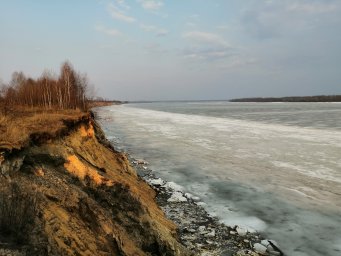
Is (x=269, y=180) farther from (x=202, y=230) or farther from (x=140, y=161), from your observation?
(x=140, y=161)

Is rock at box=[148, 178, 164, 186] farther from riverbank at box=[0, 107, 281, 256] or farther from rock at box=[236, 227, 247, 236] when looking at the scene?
rock at box=[236, 227, 247, 236]

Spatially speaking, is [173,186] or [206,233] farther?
[173,186]

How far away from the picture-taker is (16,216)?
3.94m

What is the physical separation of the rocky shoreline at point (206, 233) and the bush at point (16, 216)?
10.9 feet

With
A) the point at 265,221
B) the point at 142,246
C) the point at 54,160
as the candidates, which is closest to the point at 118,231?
the point at 142,246

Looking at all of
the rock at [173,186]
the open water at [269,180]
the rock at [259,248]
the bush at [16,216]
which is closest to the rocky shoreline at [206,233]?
the rock at [259,248]

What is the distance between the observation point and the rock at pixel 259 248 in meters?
6.48

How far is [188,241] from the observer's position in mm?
6773

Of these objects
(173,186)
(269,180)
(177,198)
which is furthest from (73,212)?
(269,180)

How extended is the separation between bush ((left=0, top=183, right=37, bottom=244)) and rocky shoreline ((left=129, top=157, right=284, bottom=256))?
3.33m

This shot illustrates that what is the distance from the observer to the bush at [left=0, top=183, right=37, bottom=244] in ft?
12.4

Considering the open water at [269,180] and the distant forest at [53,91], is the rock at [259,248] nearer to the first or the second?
the open water at [269,180]

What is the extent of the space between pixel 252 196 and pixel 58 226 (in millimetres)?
6814

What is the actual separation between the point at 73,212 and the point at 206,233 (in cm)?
319
